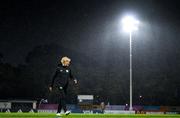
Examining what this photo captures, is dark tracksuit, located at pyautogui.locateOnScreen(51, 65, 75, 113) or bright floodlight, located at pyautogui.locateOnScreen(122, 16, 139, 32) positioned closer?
dark tracksuit, located at pyautogui.locateOnScreen(51, 65, 75, 113)

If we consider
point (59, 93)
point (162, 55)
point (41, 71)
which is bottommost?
point (59, 93)

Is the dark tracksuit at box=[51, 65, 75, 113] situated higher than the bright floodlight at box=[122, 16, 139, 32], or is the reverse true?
the bright floodlight at box=[122, 16, 139, 32]

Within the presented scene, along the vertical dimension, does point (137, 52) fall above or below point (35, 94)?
above

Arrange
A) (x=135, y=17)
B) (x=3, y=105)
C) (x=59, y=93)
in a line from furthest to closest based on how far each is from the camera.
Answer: (x=3, y=105) → (x=135, y=17) → (x=59, y=93)

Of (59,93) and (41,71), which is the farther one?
(41,71)

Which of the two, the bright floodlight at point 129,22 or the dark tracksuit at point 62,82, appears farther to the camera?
the bright floodlight at point 129,22

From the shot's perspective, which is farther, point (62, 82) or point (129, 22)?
point (129, 22)

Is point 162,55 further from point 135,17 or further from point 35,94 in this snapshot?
point 135,17

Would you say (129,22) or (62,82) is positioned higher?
(129,22)

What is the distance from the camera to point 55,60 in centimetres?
10112

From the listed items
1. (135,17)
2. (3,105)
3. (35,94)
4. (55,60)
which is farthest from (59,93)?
(55,60)

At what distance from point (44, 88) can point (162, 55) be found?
33497 millimetres

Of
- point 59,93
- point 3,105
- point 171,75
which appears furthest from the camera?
point 171,75

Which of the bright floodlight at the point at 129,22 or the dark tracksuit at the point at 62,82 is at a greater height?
the bright floodlight at the point at 129,22
